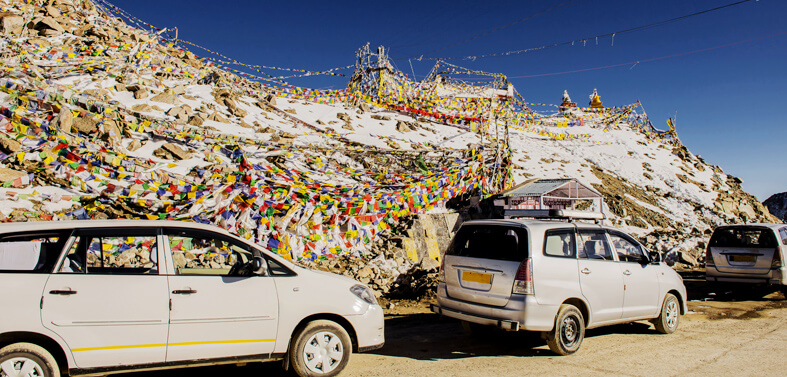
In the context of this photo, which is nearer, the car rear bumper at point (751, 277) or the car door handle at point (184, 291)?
the car door handle at point (184, 291)

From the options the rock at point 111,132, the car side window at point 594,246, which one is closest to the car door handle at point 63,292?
the car side window at point 594,246

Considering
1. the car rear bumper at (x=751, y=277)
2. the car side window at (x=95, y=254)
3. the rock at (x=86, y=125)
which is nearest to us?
the car side window at (x=95, y=254)

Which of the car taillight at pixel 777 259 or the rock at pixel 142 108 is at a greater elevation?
the rock at pixel 142 108

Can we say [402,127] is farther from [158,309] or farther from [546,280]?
[158,309]

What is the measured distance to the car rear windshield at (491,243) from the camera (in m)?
5.54

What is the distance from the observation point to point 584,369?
5.08 m

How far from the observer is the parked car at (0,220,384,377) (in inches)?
150

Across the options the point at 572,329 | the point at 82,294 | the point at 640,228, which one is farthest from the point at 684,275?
the point at 82,294

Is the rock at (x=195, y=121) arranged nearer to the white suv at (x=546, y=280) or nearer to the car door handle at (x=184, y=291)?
the white suv at (x=546, y=280)

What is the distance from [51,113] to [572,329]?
12.9 meters

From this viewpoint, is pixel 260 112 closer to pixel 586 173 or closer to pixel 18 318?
pixel 586 173

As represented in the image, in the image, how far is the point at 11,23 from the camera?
18.7m

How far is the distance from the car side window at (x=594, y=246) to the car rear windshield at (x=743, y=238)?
19.1 ft

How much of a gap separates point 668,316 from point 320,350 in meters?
5.37
